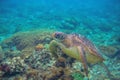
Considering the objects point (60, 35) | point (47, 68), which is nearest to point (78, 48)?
point (60, 35)

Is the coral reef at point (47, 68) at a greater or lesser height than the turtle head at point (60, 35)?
lesser

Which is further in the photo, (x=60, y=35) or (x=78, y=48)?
(x=60, y=35)

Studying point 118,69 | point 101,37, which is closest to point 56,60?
point 118,69

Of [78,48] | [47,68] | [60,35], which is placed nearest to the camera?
[78,48]

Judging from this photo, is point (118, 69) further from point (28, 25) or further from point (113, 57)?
point (28, 25)

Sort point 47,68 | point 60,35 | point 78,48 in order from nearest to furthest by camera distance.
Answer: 1. point 78,48
2. point 47,68
3. point 60,35

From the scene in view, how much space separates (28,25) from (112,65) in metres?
9.90

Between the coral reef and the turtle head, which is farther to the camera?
the turtle head

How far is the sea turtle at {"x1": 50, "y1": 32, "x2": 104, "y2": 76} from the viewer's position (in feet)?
16.5

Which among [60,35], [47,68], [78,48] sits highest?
[60,35]

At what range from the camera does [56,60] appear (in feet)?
18.6

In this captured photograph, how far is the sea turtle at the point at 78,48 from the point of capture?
16.5 feet

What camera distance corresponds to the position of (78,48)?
16.4 ft

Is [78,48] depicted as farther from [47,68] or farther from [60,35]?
[47,68]
